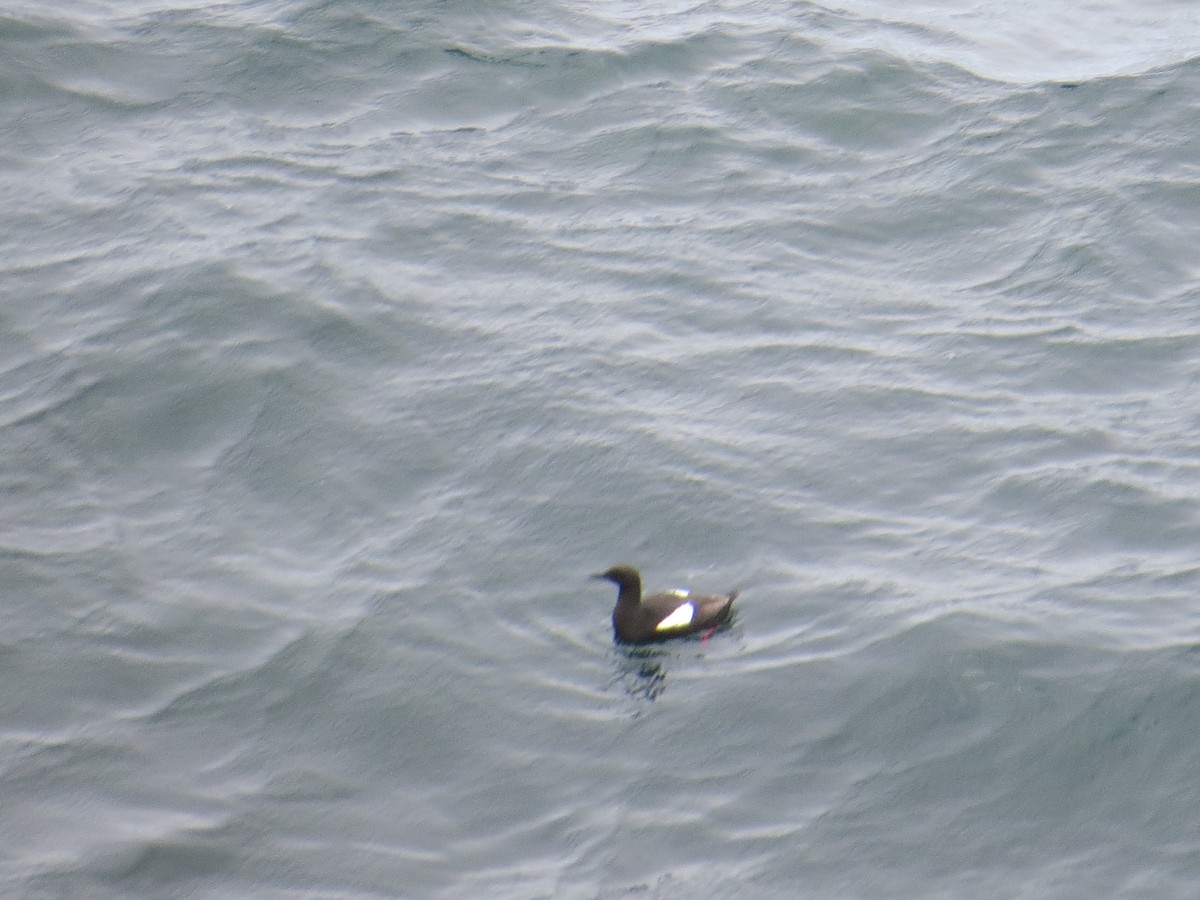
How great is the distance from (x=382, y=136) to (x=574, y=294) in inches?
126

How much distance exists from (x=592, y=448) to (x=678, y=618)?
224 centimetres

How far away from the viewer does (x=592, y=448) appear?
11.9 m

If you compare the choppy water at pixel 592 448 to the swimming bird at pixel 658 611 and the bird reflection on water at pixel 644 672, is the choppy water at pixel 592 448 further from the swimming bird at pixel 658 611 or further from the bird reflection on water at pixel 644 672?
the swimming bird at pixel 658 611

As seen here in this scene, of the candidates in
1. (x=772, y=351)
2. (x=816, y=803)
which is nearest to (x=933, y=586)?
(x=816, y=803)

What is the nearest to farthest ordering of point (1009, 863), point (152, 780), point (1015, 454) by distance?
point (1009, 863) < point (152, 780) < point (1015, 454)

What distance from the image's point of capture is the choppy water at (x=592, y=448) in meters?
8.76

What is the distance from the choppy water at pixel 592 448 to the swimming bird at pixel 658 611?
0.15 m

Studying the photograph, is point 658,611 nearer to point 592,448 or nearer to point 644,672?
point 644,672

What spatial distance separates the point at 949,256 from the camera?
553 inches

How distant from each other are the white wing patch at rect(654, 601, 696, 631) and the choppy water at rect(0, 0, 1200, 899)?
7.8 inches

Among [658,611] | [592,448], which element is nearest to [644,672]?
[658,611]

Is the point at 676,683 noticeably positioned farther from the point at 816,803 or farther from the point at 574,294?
the point at 574,294

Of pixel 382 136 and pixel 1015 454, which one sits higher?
pixel 382 136

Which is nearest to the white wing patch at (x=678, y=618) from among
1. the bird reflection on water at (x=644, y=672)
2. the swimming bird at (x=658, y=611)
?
the swimming bird at (x=658, y=611)
